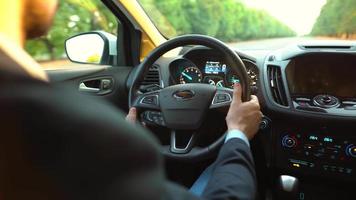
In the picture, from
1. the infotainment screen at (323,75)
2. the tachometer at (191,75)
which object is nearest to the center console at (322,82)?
the infotainment screen at (323,75)

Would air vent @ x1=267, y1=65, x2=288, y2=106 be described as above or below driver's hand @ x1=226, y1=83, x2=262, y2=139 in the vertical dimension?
below

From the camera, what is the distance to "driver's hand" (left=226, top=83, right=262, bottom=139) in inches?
80.6

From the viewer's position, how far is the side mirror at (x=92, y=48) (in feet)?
11.8

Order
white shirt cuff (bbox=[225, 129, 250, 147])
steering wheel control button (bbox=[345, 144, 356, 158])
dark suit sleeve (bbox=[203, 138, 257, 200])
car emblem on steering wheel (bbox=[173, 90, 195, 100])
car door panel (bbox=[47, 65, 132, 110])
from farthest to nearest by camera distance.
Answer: car door panel (bbox=[47, 65, 132, 110]), steering wheel control button (bbox=[345, 144, 356, 158]), car emblem on steering wheel (bbox=[173, 90, 195, 100]), white shirt cuff (bbox=[225, 129, 250, 147]), dark suit sleeve (bbox=[203, 138, 257, 200])

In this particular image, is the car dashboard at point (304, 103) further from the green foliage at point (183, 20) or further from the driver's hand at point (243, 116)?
the driver's hand at point (243, 116)

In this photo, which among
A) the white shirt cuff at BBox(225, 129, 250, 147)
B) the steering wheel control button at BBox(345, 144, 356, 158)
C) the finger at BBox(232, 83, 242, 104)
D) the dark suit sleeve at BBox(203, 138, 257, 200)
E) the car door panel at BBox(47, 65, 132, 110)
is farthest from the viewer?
the car door panel at BBox(47, 65, 132, 110)

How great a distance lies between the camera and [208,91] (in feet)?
8.09

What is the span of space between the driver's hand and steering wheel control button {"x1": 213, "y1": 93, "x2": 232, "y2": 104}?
0.69ft

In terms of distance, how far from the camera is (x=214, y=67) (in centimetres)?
317

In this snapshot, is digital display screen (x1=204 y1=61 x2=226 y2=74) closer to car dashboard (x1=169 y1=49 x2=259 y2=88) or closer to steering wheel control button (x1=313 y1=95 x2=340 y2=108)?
car dashboard (x1=169 y1=49 x2=259 y2=88)

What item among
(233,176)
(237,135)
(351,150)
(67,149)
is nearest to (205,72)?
(351,150)

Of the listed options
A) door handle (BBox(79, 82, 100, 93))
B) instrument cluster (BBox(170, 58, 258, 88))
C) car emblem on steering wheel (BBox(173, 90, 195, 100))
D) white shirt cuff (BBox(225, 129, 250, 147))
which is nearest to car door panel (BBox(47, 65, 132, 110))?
door handle (BBox(79, 82, 100, 93))

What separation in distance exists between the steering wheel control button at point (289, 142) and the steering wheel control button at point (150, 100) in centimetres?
91

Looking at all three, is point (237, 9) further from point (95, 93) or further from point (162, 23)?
point (95, 93)
